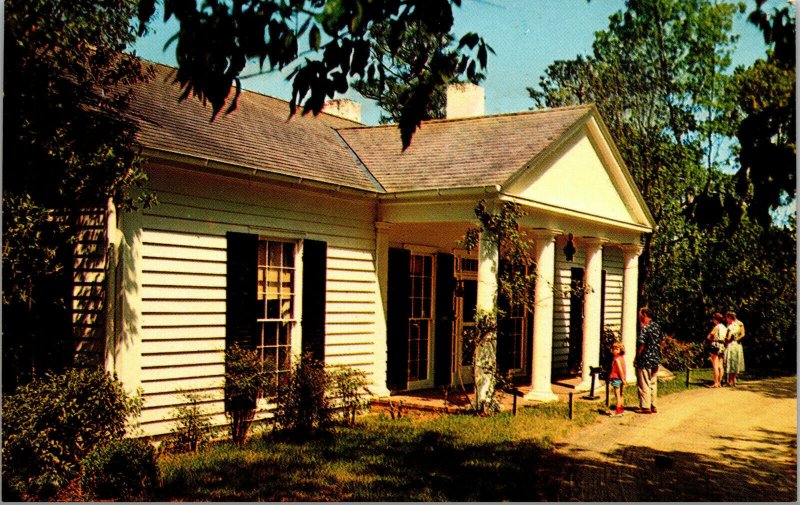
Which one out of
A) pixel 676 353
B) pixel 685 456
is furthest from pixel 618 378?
pixel 676 353

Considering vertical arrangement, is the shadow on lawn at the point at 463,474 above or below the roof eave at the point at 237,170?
below

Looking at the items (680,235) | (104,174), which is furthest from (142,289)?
(680,235)

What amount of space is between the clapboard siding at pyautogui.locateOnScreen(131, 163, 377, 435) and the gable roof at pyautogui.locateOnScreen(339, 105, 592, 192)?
2.06m

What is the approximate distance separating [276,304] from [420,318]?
4073 millimetres

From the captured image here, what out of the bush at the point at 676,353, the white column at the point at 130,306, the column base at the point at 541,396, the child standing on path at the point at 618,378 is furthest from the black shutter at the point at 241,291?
the bush at the point at 676,353

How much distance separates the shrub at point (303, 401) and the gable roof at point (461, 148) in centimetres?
363

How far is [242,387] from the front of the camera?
10.2 m

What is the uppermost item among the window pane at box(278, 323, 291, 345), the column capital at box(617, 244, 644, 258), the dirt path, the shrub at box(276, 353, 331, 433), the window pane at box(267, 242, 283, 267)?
the column capital at box(617, 244, 644, 258)

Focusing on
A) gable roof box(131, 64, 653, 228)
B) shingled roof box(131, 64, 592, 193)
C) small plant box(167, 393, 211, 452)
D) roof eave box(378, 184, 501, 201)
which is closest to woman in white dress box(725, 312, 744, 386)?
gable roof box(131, 64, 653, 228)

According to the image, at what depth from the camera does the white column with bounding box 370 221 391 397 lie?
517 inches

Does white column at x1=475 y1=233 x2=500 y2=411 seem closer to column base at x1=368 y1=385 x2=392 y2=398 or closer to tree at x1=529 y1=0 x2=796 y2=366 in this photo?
column base at x1=368 y1=385 x2=392 y2=398

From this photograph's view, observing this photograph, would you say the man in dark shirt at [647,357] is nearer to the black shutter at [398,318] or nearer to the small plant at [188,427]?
the black shutter at [398,318]

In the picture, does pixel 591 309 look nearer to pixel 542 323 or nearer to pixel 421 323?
pixel 542 323

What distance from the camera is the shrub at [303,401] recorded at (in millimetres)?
10438
